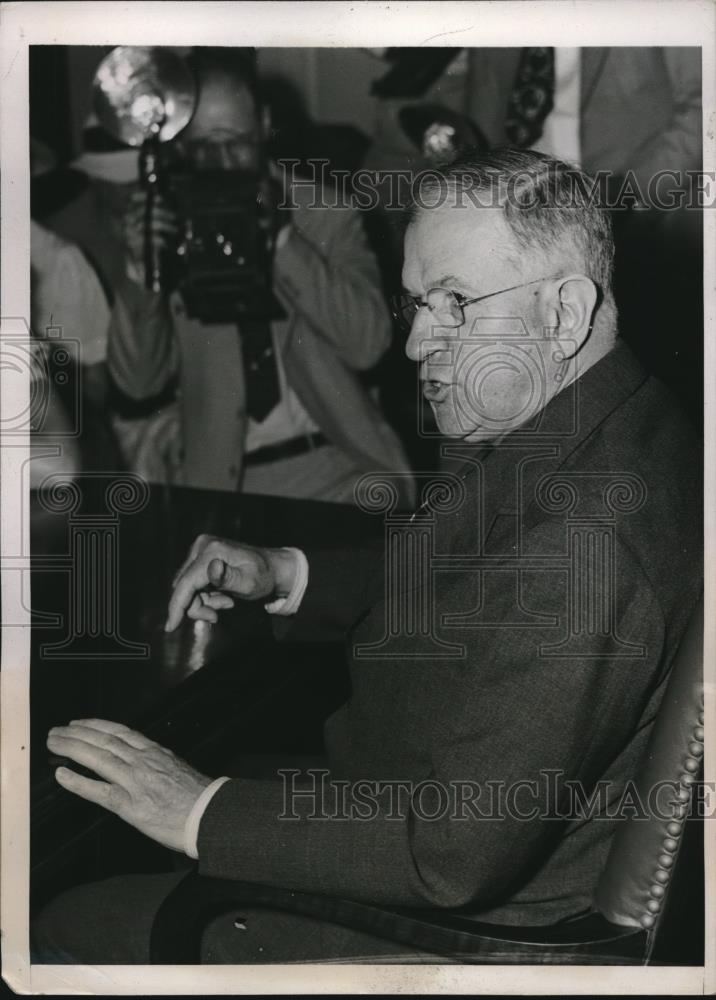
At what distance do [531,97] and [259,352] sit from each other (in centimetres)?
87

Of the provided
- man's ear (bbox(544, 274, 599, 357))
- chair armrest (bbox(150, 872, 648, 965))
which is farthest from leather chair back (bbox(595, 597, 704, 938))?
man's ear (bbox(544, 274, 599, 357))

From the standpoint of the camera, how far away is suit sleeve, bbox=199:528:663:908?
3.86 ft

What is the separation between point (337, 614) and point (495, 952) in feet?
1.58

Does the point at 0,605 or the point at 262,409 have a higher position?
the point at 262,409

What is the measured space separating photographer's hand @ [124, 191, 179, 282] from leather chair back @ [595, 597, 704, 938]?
179cm

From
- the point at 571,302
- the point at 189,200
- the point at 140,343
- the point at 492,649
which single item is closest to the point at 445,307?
the point at 571,302

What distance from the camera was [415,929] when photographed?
3.96 ft

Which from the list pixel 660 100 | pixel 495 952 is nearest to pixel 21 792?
pixel 495 952

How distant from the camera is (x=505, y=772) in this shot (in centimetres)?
119

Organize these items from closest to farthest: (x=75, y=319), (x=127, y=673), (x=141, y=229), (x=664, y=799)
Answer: (x=664, y=799) → (x=127, y=673) → (x=75, y=319) → (x=141, y=229)

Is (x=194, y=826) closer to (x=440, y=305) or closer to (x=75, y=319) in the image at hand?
(x=440, y=305)

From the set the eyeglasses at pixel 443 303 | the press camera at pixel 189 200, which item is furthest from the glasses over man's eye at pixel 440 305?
the press camera at pixel 189 200

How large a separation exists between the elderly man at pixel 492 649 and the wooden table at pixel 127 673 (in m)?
0.05

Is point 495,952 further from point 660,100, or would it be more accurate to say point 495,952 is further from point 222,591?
point 660,100
